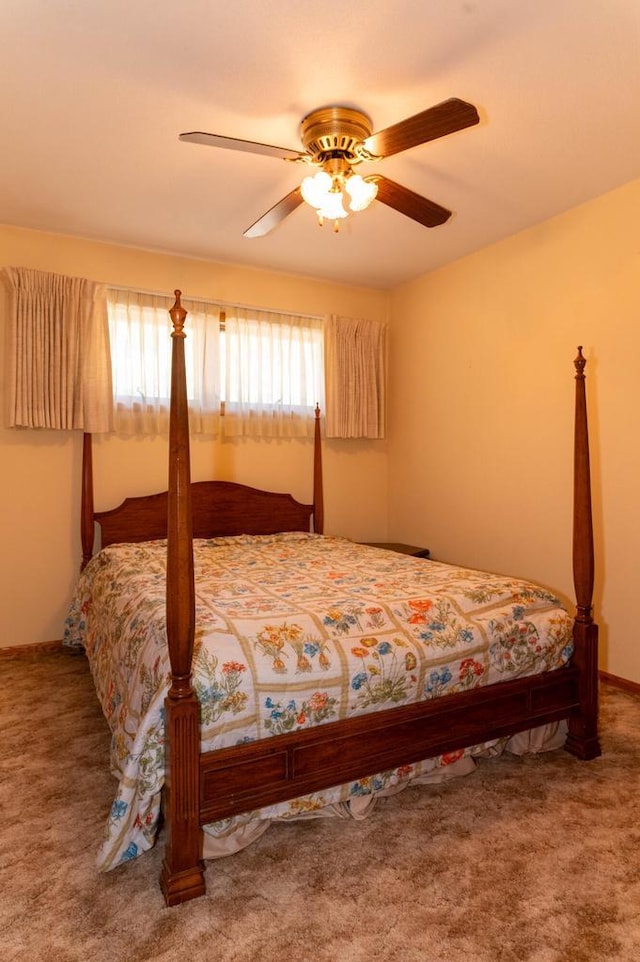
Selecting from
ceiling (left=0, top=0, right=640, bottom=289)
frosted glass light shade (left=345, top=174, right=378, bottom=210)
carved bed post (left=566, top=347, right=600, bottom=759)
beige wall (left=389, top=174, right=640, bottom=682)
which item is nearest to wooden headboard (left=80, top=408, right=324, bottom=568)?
beige wall (left=389, top=174, right=640, bottom=682)

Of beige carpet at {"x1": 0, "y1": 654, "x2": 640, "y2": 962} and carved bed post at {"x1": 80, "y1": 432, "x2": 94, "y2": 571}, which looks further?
carved bed post at {"x1": 80, "y1": 432, "x2": 94, "y2": 571}

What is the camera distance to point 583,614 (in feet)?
7.50

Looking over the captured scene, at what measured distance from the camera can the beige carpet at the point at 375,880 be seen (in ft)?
4.57

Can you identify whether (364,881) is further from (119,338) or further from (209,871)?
(119,338)

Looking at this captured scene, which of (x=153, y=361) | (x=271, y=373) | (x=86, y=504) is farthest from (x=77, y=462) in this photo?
(x=271, y=373)

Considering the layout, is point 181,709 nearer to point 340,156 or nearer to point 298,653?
point 298,653

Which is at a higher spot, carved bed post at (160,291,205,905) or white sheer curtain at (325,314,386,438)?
white sheer curtain at (325,314,386,438)

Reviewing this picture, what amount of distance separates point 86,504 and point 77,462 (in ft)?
1.00

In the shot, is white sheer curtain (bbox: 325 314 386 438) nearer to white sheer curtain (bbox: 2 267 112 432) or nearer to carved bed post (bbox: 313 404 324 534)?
carved bed post (bbox: 313 404 324 534)

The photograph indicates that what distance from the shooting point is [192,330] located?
13.2 feet

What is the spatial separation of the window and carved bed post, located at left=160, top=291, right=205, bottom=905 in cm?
215

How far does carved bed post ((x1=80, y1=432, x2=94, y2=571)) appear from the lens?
360 centimetres

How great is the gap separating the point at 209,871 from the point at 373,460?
3.54 meters

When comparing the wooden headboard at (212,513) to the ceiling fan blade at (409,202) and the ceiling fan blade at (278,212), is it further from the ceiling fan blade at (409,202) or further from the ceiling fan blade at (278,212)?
the ceiling fan blade at (409,202)
